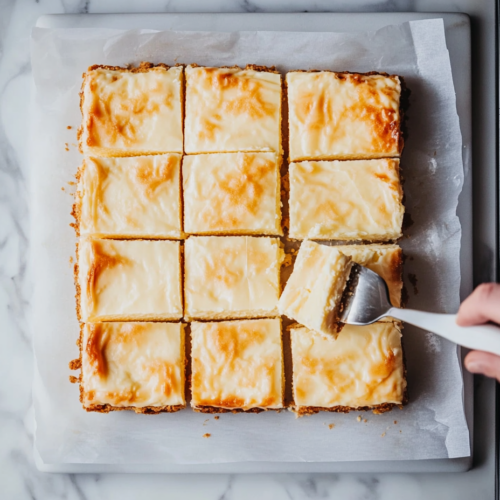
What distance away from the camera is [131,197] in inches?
148

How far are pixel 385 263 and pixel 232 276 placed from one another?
1.12 m

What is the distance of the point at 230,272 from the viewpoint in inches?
148

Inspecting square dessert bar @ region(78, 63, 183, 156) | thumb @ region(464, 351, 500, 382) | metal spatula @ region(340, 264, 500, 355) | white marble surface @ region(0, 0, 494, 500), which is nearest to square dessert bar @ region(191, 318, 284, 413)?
metal spatula @ region(340, 264, 500, 355)

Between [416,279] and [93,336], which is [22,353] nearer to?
[93,336]

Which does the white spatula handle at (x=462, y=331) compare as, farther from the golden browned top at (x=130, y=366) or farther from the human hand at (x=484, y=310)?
the golden browned top at (x=130, y=366)

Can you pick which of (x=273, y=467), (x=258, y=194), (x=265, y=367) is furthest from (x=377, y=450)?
(x=258, y=194)

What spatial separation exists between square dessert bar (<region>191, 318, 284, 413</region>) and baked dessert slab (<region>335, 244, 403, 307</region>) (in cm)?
80

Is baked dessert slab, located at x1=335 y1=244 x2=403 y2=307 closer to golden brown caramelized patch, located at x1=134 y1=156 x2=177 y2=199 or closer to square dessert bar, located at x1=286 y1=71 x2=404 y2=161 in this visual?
square dessert bar, located at x1=286 y1=71 x2=404 y2=161

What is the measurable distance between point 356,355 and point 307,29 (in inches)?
101

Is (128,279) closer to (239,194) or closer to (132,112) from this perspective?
(239,194)

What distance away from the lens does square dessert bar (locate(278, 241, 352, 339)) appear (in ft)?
11.2

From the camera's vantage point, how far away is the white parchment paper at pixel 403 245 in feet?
12.6

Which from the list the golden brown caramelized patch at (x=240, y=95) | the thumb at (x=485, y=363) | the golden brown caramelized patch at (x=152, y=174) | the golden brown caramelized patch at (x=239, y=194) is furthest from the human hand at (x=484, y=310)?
the golden brown caramelized patch at (x=152, y=174)

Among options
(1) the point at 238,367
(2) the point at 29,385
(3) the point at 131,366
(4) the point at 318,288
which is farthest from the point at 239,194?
(2) the point at 29,385
